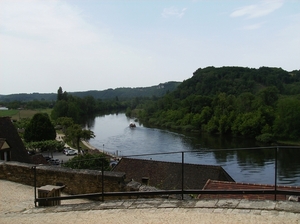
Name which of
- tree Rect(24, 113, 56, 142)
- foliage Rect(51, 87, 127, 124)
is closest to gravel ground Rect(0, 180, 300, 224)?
tree Rect(24, 113, 56, 142)

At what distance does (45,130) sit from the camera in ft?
157

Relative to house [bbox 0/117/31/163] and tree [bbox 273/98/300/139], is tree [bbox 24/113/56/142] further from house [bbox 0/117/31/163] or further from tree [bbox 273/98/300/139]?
tree [bbox 273/98/300/139]

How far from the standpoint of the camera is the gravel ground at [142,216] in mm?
4281

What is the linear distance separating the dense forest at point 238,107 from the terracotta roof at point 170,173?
37.9m

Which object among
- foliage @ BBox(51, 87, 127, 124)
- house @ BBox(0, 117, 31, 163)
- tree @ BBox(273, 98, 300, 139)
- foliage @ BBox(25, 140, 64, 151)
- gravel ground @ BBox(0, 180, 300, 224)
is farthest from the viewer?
foliage @ BBox(51, 87, 127, 124)

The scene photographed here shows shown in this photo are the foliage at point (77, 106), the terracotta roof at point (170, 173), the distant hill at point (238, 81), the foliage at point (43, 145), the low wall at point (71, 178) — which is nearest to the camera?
the low wall at point (71, 178)

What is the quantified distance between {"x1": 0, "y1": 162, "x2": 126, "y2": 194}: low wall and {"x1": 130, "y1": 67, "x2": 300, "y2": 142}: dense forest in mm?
49929

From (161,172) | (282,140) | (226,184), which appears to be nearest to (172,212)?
(226,184)

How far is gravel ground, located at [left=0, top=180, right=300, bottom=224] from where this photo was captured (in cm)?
428

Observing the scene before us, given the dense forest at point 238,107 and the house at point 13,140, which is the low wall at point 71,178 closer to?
the house at point 13,140

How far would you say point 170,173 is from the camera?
18.7m

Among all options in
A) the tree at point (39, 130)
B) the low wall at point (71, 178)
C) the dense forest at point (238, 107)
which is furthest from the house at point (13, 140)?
the dense forest at point (238, 107)

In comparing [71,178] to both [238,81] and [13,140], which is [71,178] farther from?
[238,81]

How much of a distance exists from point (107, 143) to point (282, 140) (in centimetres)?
3029
